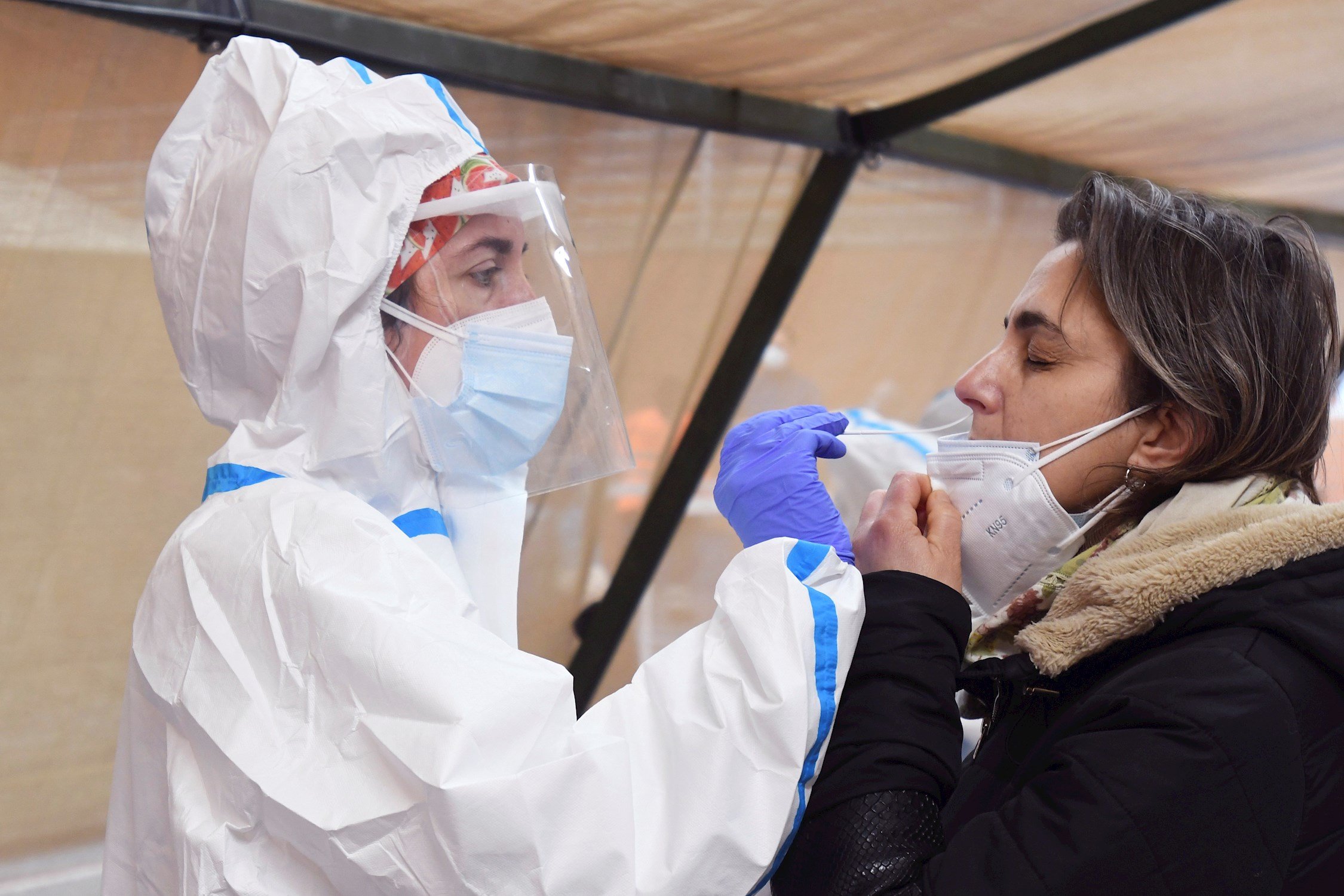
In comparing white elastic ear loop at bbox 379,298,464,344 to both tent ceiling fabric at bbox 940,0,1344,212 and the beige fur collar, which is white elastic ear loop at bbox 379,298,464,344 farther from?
tent ceiling fabric at bbox 940,0,1344,212

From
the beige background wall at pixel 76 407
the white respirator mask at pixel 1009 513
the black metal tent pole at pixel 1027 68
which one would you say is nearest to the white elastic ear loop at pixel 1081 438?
the white respirator mask at pixel 1009 513

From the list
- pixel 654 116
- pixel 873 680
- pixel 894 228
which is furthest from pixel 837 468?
pixel 873 680

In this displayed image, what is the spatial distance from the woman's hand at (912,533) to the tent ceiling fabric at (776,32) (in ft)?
3.48

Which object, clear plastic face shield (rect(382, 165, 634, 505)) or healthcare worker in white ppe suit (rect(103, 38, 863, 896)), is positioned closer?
healthcare worker in white ppe suit (rect(103, 38, 863, 896))

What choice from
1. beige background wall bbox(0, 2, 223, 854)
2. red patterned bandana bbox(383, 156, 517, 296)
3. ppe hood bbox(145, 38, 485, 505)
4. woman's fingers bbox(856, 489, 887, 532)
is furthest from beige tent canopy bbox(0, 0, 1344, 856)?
woman's fingers bbox(856, 489, 887, 532)

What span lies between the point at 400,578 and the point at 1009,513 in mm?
716

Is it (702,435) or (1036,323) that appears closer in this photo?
(1036,323)

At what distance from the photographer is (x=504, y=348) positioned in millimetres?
1386

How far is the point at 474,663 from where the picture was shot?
105cm

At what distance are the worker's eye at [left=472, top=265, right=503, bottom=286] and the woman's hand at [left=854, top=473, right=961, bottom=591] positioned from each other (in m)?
0.59

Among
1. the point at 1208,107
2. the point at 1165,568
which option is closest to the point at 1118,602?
the point at 1165,568

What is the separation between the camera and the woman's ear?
1168 millimetres

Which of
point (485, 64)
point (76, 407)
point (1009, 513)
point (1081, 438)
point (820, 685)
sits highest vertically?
point (485, 64)

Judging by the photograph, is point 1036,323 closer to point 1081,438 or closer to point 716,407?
point 1081,438
